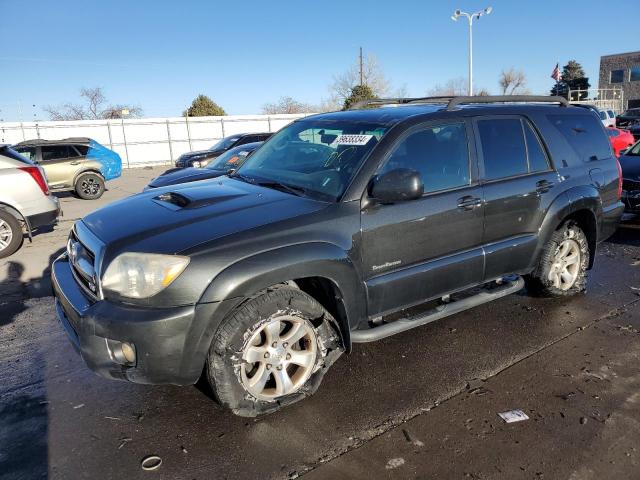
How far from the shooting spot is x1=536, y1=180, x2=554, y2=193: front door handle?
4145 mm

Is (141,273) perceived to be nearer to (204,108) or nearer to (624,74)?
(204,108)

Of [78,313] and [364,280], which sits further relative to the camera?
[364,280]

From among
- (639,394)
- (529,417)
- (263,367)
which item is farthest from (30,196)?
(639,394)

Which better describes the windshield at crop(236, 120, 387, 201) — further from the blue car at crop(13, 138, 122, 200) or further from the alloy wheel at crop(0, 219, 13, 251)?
the blue car at crop(13, 138, 122, 200)

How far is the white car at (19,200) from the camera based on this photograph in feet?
23.7

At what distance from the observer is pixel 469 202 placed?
3.64 m

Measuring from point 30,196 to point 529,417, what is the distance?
290 inches

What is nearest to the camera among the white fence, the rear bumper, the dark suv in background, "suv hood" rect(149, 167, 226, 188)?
the rear bumper

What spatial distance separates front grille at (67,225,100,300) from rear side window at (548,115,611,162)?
3944 millimetres

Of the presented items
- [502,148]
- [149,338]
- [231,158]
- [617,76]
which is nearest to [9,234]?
[231,158]

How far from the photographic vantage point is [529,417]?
2.94 meters

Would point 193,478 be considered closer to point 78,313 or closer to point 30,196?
point 78,313

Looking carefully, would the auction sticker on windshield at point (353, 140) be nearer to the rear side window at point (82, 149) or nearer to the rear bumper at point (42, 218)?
the rear bumper at point (42, 218)

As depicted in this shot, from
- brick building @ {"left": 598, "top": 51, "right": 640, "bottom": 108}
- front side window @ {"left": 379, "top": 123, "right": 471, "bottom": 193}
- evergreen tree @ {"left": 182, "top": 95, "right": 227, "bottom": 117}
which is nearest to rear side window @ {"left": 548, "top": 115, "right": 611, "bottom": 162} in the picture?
front side window @ {"left": 379, "top": 123, "right": 471, "bottom": 193}
